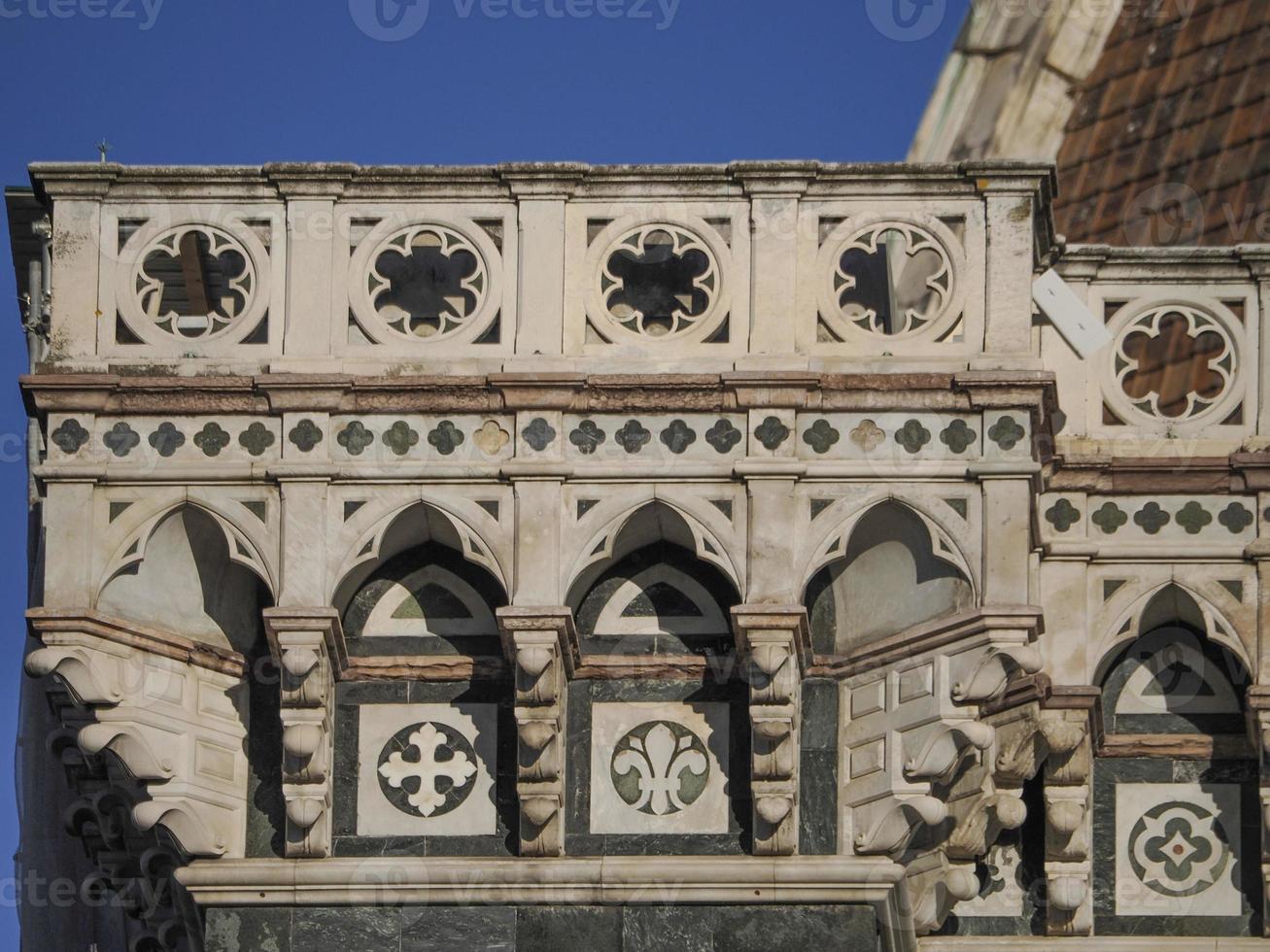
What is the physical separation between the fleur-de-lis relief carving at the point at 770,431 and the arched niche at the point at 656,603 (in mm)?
662

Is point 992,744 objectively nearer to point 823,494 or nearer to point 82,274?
point 823,494

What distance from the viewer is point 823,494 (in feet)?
68.6

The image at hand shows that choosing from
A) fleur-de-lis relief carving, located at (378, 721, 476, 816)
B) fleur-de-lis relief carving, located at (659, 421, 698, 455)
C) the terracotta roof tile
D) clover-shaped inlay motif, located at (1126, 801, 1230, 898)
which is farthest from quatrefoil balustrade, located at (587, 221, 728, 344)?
the terracotta roof tile

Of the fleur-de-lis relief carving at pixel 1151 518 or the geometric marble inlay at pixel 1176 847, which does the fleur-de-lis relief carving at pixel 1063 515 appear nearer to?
the fleur-de-lis relief carving at pixel 1151 518

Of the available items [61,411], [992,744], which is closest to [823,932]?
[992,744]

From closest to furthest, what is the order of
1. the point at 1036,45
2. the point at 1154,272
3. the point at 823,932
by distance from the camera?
the point at 823,932 < the point at 1154,272 < the point at 1036,45

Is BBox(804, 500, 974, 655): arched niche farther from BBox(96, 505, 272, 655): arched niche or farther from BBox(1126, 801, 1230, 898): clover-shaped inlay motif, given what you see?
BBox(96, 505, 272, 655): arched niche

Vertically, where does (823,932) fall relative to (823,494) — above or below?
below

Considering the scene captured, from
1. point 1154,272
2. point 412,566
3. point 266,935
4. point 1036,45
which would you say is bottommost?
point 266,935

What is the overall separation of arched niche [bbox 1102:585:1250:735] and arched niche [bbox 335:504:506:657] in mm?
2774

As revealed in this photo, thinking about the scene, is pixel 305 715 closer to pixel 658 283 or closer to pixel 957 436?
pixel 658 283

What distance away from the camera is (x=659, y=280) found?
70.6ft

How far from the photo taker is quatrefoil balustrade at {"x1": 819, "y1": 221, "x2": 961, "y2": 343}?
2116cm

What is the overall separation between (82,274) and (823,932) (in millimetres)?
4160
